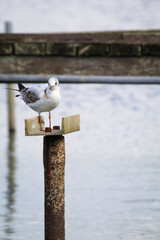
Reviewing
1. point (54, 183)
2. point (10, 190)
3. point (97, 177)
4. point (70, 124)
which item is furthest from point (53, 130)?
point (97, 177)

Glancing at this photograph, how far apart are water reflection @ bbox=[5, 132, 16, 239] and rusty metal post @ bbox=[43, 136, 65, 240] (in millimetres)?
1767

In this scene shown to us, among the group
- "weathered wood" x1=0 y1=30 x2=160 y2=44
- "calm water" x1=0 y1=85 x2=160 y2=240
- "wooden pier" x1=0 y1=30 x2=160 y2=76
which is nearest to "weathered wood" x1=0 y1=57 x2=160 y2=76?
"wooden pier" x1=0 y1=30 x2=160 y2=76

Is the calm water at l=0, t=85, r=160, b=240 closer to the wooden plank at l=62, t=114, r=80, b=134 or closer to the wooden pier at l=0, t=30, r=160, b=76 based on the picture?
the wooden pier at l=0, t=30, r=160, b=76

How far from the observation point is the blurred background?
362 inches

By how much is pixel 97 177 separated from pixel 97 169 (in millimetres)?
638

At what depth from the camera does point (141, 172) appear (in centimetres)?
1284

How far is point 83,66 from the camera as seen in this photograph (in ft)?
31.2

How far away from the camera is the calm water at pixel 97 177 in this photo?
9.15 meters

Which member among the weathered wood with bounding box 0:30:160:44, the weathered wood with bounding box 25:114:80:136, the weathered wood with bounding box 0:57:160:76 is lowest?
the weathered wood with bounding box 25:114:80:136

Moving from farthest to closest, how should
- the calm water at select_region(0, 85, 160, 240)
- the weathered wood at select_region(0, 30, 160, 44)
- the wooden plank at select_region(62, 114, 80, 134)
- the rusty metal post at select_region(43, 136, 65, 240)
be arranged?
1. the weathered wood at select_region(0, 30, 160, 44)
2. the calm water at select_region(0, 85, 160, 240)
3. the rusty metal post at select_region(43, 136, 65, 240)
4. the wooden plank at select_region(62, 114, 80, 134)

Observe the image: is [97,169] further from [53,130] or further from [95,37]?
[53,130]

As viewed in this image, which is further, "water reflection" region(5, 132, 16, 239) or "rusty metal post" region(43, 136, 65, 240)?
"water reflection" region(5, 132, 16, 239)

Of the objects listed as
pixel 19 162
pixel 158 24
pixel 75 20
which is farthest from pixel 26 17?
pixel 19 162

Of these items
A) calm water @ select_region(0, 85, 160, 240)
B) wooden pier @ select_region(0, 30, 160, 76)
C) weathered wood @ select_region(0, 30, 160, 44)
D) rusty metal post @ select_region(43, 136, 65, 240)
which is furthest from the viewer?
weathered wood @ select_region(0, 30, 160, 44)
